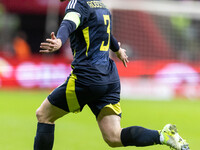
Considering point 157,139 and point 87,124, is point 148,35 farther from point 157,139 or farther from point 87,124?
point 157,139

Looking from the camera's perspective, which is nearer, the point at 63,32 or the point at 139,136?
the point at 63,32

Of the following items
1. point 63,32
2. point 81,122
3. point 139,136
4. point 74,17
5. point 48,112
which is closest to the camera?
point 63,32

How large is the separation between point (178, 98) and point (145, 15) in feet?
15.2

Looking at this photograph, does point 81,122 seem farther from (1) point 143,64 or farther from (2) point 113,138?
(1) point 143,64

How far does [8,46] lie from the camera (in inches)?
1011

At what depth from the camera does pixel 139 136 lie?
503 centimetres

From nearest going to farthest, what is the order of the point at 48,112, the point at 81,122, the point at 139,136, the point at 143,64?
the point at 139,136
the point at 48,112
the point at 81,122
the point at 143,64

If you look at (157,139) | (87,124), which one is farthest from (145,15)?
(157,139)

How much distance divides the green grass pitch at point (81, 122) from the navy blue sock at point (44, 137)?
1471 millimetres

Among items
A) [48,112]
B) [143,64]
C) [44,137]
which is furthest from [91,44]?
[143,64]

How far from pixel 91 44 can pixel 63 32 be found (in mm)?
589

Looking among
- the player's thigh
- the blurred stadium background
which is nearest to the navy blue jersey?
the player's thigh

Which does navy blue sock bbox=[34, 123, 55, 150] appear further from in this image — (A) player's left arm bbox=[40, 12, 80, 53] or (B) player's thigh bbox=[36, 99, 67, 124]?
(A) player's left arm bbox=[40, 12, 80, 53]

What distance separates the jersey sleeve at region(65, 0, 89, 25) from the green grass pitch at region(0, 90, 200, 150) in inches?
98.4
